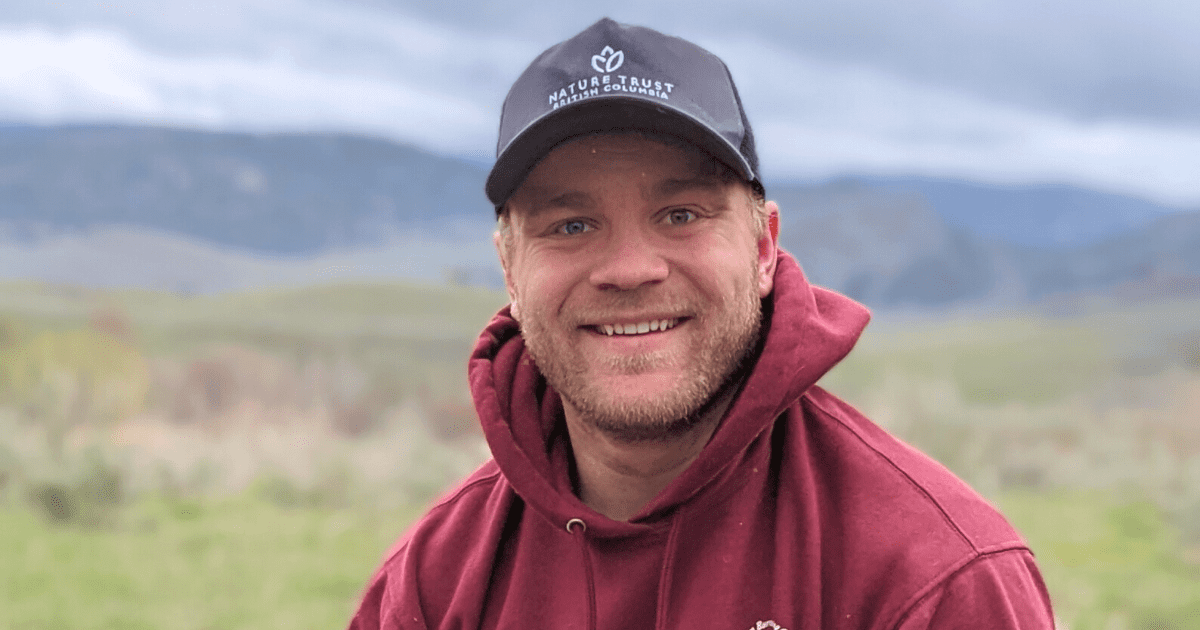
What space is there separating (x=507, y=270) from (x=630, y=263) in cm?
56

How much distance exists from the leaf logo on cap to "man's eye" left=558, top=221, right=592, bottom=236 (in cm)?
35

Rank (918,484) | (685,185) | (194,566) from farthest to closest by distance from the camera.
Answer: (194,566) < (685,185) < (918,484)

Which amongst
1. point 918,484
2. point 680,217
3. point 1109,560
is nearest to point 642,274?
point 680,217

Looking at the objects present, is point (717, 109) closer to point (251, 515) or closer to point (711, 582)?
point (711, 582)

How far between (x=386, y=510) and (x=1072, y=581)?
7934mm

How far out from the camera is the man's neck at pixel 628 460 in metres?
2.63

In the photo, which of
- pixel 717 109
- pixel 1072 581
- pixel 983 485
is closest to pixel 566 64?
pixel 717 109

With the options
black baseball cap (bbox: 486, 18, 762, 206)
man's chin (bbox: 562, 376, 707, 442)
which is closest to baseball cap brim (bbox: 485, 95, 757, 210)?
black baseball cap (bbox: 486, 18, 762, 206)

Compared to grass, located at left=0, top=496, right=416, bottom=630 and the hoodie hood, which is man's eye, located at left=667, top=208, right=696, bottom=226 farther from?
grass, located at left=0, top=496, right=416, bottom=630

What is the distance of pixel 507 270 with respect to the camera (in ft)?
9.36

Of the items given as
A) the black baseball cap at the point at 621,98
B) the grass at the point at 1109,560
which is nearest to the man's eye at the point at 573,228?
the black baseball cap at the point at 621,98

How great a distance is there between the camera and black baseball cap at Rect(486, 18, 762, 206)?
237 centimetres

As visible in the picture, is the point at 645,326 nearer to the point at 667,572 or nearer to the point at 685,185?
the point at 685,185

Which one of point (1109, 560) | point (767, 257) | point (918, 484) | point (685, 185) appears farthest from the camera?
point (1109, 560)
